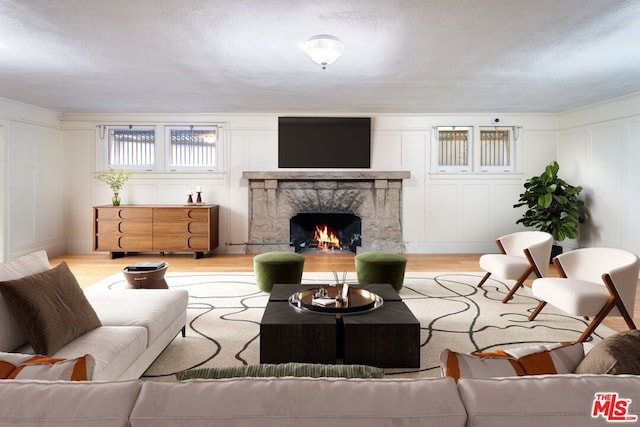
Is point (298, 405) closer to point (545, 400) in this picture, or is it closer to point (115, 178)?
point (545, 400)

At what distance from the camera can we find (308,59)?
13.4 feet

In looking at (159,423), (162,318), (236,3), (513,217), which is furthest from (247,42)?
(513,217)

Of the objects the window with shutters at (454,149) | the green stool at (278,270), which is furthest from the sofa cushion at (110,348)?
the window with shutters at (454,149)

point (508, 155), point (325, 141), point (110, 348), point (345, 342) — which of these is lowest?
point (345, 342)

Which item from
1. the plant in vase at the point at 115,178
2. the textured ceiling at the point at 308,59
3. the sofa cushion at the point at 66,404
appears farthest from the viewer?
the plant in vase at the point at 115,178

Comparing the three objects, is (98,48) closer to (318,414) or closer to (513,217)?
(318,414)

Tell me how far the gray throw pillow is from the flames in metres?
6.32

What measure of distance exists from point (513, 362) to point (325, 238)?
645 cm

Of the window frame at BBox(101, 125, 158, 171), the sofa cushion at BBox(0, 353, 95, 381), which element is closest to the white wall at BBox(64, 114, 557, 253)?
the window frame at BBox(101, 125, 158, 171)

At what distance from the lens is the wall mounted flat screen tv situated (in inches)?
278

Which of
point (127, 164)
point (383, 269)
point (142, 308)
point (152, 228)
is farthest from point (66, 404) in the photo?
point (127, 164)

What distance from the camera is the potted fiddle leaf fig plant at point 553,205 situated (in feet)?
20.6

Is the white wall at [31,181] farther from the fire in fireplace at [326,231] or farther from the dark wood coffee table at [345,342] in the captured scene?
the dark wood coffee table at [345,342]

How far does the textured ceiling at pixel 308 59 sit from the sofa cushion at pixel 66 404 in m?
2.64
